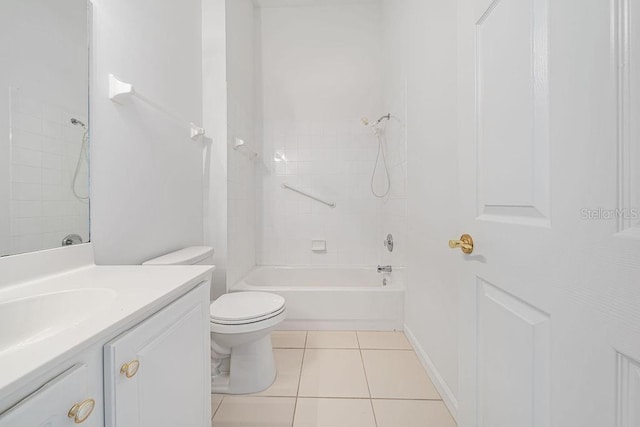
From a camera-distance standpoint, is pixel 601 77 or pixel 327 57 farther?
pixel 327 57

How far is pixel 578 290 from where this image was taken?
44 cm

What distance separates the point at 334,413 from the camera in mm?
1198

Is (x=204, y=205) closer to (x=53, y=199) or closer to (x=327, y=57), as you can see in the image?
(x=53, y=199)

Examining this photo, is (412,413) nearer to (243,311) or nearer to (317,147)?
(243,311)

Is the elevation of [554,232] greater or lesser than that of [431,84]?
lesser

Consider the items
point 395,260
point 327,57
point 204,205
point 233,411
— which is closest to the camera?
point 233,411

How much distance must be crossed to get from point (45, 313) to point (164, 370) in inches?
13.3

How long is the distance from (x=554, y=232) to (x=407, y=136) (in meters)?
1.42

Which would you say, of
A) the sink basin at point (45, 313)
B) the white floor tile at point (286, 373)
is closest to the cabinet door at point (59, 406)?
the sink basin at point (45, 313)

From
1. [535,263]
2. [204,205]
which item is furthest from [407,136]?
[204,205]

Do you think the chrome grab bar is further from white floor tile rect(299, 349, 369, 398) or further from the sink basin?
the sink basin

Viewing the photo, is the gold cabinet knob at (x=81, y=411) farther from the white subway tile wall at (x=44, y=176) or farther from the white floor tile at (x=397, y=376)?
the white floor tile at (x=397, y=376)

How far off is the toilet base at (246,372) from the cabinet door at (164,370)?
18.5 inches

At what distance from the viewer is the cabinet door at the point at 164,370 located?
50 centimetres
